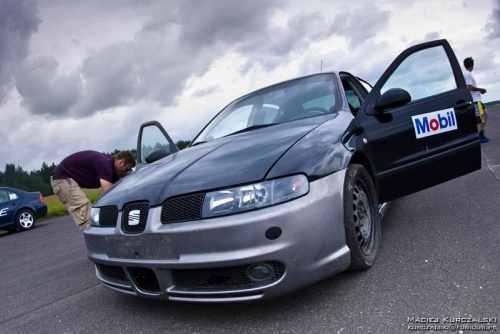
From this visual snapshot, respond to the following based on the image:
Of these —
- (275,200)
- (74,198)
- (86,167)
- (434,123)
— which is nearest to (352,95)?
(434,123)

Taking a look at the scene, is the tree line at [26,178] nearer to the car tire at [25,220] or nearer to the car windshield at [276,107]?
the car tire at [25,220]

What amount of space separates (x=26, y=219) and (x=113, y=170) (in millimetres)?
8668

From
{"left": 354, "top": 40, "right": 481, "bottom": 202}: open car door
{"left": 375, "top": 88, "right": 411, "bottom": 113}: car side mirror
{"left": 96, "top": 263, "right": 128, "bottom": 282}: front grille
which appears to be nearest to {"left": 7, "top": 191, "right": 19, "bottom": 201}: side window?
{"left": 96, "top": 263, "right": 128, "bottom": 282}: front grille

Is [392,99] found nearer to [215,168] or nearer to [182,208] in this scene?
[215,168]

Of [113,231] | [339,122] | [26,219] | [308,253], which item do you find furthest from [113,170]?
[26,219]

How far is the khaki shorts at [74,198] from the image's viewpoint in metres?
4.75

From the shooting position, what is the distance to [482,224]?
337 cm

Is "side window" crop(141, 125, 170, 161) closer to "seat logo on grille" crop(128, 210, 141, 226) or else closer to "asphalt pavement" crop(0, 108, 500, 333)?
"asphalt pavement" crop(0, 108, 500, 333)

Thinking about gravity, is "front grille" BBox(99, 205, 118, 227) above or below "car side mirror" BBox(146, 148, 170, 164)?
below

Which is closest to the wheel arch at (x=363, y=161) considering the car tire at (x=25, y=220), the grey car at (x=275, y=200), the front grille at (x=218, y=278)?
the grey car at (x=275, y=200)

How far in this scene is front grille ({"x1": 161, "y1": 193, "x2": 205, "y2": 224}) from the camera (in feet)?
6.93

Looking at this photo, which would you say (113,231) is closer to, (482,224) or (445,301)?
(445,301)

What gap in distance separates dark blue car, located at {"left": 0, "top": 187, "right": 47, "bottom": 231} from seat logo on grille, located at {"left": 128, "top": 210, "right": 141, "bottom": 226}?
34.6 ft

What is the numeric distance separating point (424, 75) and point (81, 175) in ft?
13.0
